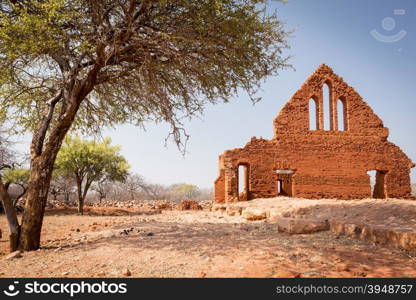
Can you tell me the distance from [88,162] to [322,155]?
1574 cm

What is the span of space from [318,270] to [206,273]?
4.65ft

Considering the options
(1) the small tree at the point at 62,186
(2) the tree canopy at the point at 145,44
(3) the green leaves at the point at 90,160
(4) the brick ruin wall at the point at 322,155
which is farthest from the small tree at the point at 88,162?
(2) the tree canopy at the point at 145,44

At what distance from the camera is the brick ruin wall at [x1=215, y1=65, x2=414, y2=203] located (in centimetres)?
1786

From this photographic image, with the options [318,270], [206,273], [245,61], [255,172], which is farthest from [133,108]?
[255,172]

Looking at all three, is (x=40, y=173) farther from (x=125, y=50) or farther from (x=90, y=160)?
(x=90, y=160)

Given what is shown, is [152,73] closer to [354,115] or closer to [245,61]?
[245,61]

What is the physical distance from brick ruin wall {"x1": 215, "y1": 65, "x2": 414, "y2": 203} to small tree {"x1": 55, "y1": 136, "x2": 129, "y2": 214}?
940 cm

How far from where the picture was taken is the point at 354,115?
19125 mm

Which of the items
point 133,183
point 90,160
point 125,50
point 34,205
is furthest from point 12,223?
A: point 133,183

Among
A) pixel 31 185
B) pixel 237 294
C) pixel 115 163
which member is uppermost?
pixel 115 163

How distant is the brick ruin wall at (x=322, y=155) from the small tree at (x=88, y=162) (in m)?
9.40

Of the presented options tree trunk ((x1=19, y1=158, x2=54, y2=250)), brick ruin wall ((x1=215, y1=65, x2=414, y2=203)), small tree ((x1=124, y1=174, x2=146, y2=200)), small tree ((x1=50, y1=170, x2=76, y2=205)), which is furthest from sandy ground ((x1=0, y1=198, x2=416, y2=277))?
small tree ((x1=124, y1=174, x2=146, y2=200))

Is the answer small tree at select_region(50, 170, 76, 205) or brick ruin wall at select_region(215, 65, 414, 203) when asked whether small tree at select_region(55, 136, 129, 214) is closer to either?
small tree at select_region(50, 170, 76, 205)

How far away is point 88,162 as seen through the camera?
2192 cm
